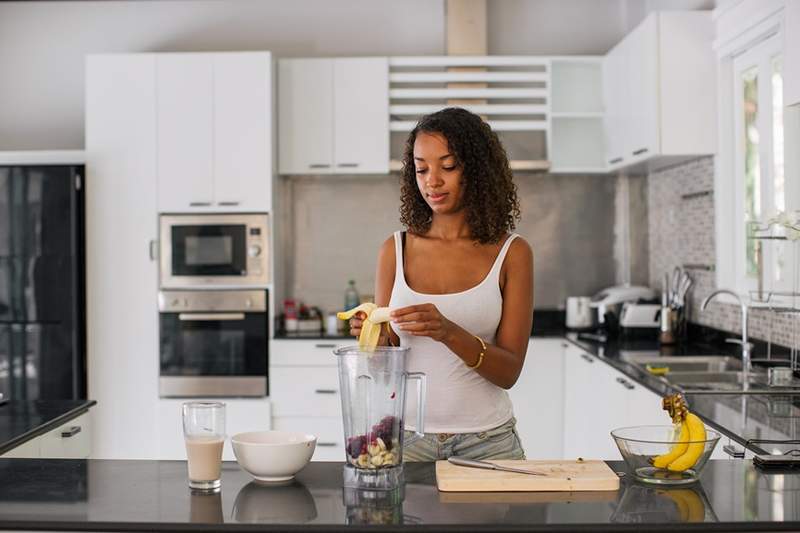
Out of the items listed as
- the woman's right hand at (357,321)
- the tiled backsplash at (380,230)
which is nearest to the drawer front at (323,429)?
the tiled backsplash at (380,230)

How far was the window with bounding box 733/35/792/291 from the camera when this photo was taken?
3641 mm

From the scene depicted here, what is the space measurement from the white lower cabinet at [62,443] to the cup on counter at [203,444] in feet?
2.52

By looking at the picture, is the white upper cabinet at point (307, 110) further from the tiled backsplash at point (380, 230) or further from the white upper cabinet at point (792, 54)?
the white upper cabinet at point (792, 54)

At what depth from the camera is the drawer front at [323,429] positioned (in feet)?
15.5

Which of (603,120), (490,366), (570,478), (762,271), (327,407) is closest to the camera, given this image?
(570,478)

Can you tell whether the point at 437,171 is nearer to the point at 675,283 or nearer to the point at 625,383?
the point at 625,383

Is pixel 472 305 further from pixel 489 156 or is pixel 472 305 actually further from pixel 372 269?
pixel 372 269

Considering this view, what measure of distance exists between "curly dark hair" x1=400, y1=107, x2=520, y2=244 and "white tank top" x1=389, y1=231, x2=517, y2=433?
73 mm

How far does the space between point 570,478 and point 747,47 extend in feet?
8.88

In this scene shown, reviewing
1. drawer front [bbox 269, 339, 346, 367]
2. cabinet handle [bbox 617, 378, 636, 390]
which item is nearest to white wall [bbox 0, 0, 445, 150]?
drawer front [bbox 269, 339, 346, 367]

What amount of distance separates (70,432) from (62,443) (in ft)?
0.15

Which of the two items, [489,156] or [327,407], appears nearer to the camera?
[489,156]

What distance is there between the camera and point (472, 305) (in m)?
2.12

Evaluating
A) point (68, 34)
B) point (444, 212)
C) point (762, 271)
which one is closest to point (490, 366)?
point (444, 212)
